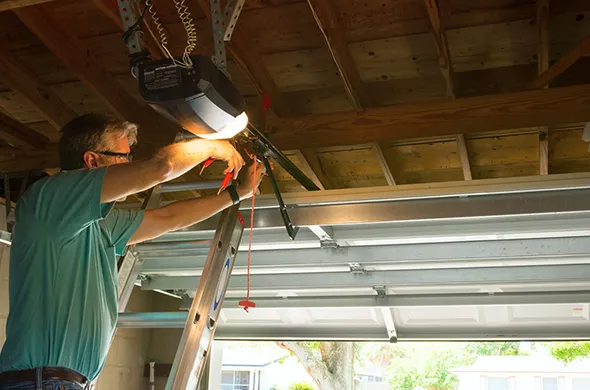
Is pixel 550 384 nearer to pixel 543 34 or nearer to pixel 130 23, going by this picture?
pixel 543 34

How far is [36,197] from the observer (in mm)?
1747

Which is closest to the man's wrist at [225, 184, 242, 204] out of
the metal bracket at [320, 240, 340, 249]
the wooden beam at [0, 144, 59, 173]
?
the metal bracket at [320, 240, 340, 249]

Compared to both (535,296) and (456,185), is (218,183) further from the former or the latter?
(535,296)

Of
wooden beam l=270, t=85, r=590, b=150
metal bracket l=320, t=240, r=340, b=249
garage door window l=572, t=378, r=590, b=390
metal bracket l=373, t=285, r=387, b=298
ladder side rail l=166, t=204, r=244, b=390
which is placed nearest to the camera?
Answer: ladder side rail l=166, t=204, r=244, b=390

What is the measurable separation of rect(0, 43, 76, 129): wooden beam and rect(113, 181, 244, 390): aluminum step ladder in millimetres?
1098

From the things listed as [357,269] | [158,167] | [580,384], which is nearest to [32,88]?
[158,167]

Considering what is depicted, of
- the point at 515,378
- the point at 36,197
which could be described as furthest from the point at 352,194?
the point at 515,378

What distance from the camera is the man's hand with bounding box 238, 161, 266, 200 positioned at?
2369mm

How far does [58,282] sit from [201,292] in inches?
26.9

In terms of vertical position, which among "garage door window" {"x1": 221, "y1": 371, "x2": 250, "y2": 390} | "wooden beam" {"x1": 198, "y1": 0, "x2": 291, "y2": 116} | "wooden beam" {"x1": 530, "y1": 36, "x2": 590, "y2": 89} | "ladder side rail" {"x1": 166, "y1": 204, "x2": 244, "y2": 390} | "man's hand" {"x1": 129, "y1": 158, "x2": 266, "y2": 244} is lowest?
"garage door window" {"x1": 221, "y1": 371, "x2": 250, "y2": 390}

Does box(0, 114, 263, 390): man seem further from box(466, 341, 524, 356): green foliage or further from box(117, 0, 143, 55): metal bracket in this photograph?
box(466, 341, 524, 356): green foliage

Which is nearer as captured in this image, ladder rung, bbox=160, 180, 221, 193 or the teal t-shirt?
the teal t-shirt

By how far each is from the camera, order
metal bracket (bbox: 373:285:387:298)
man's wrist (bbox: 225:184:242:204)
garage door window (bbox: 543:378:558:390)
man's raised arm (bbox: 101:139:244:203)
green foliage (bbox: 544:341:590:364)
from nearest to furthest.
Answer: man's raised arm (bbox: 101:139:244:203) < man's wrist (bbox: 225:184:242:204) < metal bracket (bbox: 373:285:387:298) < garage door window (bbox: 543:378:558:390) < green foliage (bbox: 544:341:590:364)

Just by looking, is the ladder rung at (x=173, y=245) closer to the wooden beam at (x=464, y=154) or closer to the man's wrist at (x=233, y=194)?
the man's wrist at (x=233, y=194)
